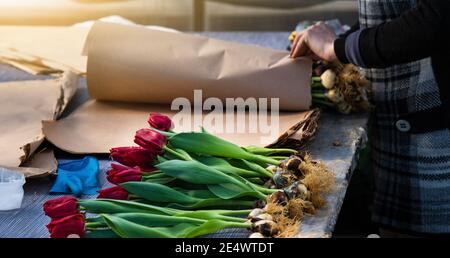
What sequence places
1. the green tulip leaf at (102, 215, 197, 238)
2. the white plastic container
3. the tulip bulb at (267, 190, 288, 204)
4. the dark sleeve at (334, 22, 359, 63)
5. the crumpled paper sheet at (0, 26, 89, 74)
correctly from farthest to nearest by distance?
→ the crumpled paper sheet at (0, 26, 89, 74)
the dark sleeve at (334, 22, 359, 63)
the white plastic container
the tulip bulb at (267, 190, 288, 204)
the green tulip leaf at (102, 215, 197, 238)

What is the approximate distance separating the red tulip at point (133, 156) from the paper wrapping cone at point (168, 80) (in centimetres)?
32

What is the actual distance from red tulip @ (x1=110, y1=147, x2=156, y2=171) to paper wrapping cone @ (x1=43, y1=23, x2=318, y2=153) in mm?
317

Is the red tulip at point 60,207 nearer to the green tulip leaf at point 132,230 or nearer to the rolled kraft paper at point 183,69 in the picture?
the green tulip leaf at point 132,230

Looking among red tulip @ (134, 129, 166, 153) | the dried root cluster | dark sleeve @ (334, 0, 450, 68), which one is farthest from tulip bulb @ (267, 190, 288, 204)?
dark sleeve @ (334, 0, 450, 68)

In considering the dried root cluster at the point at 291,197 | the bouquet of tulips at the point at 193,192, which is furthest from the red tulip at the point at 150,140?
the dried root cluster at the point at 291,197

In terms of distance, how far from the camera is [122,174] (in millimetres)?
1500

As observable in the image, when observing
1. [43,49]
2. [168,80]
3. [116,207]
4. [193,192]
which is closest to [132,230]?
[116,207]

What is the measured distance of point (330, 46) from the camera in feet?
6.39

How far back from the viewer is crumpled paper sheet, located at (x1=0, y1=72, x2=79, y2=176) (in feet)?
5.73

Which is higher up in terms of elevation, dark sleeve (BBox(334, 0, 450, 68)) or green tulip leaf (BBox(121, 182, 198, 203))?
dark sleeve (BBox(334, 0, 450, 68))

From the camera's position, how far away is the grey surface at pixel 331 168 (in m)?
1.44

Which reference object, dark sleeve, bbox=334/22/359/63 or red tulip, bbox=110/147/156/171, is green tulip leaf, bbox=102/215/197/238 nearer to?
red tulip, bbox=110/147/156/171

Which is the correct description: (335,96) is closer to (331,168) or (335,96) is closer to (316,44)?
(316,44)
